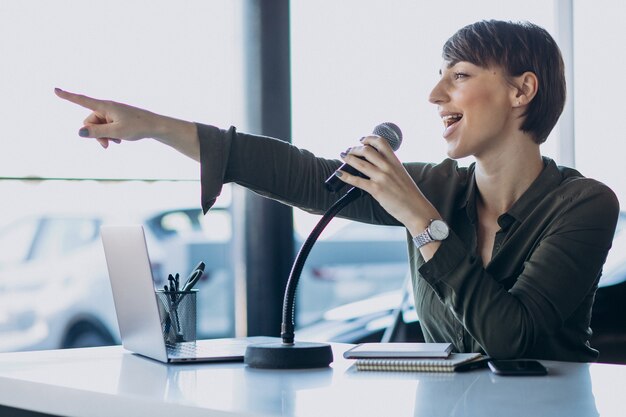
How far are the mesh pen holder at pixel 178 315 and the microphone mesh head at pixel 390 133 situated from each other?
466 millimetres

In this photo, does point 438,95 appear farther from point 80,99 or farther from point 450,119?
point 80,99

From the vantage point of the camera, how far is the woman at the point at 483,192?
1562 millimetres

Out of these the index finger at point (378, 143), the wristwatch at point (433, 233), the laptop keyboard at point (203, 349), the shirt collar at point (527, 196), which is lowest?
the laptop keyboard at point (203, 349)

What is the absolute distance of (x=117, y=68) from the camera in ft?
9.18

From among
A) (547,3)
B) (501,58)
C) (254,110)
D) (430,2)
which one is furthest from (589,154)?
(501,58)

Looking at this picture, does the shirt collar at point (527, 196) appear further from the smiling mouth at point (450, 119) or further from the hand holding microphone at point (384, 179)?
the hand holding microphone at point (384, 179)

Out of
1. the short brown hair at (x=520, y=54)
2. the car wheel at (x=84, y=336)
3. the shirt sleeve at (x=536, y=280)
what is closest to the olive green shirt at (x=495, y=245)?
the shirt sleeve at (x=536, y=280)

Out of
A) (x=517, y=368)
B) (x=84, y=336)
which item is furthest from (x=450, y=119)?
(x=84, y=336)

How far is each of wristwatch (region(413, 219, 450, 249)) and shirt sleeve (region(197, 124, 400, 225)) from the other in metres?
0.45

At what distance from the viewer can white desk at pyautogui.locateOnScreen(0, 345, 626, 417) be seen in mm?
1050

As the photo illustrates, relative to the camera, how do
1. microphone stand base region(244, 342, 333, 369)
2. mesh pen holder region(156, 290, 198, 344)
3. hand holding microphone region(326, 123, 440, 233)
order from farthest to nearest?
mesh pen holder region(156, 290, 198, 344)
hand holding microphone region(326, 123, 440, 233)
microphone stand base region(244, 342, 333, 369)

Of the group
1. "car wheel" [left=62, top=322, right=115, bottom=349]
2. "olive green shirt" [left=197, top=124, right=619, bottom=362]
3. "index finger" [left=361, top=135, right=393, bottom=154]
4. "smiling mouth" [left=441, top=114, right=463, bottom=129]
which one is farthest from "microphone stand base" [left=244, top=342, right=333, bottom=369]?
"car wheel" [left=62, top=322, right=115, bottom=349]

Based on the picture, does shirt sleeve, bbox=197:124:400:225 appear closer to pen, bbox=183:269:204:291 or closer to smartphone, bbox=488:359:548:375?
pen, bbox=183:269:204:291

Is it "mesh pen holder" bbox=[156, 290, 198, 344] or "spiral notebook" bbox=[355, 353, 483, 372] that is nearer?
"spiral notebook" bbox=[355, 353, 483, 372]
